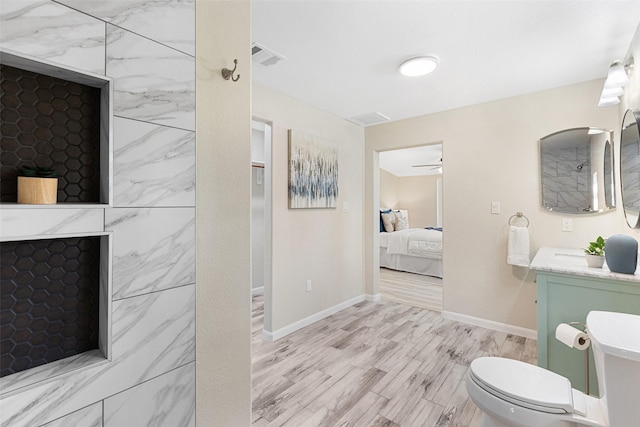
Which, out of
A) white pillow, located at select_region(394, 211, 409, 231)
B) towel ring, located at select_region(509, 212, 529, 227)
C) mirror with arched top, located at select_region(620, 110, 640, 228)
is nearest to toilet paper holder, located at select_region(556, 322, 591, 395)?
mirror with arched top, located at select_region(620, 110, 640, 228)

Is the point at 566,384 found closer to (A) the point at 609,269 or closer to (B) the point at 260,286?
(A) the point at 609,269

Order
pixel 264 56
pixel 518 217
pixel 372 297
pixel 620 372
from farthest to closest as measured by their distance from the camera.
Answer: pixel 372 297 < pixel 518 217 < pixel 264 56 < pixel 620 372

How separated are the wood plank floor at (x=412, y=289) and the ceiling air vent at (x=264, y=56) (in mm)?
3117

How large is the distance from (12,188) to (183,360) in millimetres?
668

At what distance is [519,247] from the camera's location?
2801mm

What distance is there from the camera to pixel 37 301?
2.49 feet

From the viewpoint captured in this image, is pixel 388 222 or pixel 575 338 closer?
pixel 575 338

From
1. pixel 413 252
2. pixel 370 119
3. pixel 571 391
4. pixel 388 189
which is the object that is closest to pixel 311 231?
pixel 370 119

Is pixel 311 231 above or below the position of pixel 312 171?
below

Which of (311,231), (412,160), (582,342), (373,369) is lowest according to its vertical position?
(373,369)

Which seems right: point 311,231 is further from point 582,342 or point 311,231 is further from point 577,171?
point 577,171

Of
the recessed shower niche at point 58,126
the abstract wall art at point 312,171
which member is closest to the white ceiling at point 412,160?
the abstract wall art at point 312,171

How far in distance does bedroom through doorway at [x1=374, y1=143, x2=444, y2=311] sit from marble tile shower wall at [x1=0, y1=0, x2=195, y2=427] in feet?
10.3

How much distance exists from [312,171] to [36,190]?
257cm
